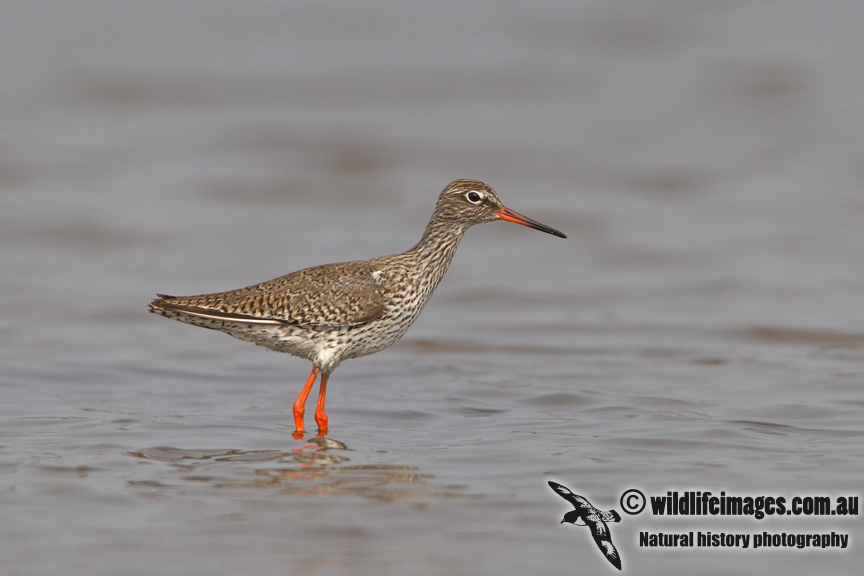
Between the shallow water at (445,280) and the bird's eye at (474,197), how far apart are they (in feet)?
6.18

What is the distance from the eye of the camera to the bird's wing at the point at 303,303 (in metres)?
9.04

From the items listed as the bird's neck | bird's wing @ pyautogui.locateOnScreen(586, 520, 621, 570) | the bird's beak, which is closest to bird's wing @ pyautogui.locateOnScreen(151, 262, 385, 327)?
the bird's neck

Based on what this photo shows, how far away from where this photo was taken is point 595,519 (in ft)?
20.6

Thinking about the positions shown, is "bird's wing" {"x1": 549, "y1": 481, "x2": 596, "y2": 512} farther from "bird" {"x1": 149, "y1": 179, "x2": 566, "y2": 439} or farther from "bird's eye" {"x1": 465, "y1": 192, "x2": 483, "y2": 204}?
Result: "bird's eye" {"x1": 465, "y1": 192, "x2": 483, "y2": 204}

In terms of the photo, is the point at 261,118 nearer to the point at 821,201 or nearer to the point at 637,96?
the point at 637,96

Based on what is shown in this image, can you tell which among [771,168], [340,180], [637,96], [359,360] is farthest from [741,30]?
[359,360]

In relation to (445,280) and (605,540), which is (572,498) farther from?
(445,280)

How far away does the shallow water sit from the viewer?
20.8ft

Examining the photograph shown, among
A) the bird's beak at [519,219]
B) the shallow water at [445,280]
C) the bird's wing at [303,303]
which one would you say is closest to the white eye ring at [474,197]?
the bird's beak at [519,219]

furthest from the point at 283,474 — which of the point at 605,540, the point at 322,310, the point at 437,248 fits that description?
the point at 437,248

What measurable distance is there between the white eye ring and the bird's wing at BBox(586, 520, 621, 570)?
4161mm

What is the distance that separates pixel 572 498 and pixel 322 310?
10.8 ft

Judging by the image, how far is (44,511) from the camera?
20.4 feet

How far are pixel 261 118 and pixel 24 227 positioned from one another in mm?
5887
